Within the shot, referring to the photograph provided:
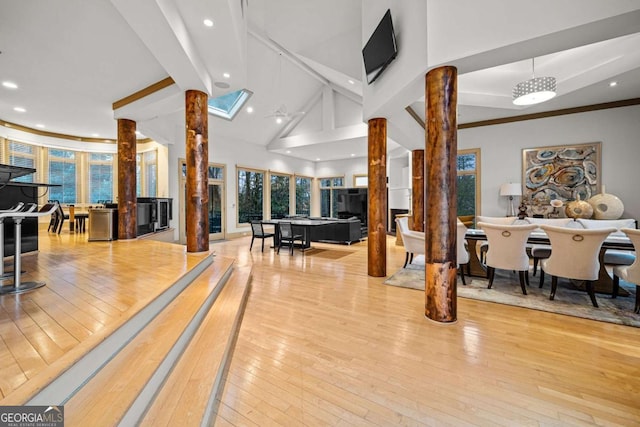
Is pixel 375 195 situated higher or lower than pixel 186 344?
higher

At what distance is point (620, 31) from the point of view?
2.28m

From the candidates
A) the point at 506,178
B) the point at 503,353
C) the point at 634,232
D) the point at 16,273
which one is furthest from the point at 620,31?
the point at 16,273

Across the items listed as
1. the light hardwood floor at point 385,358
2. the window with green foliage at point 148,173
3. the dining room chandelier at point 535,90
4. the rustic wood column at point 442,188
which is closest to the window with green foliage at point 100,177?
the window with green foliage at point 148,173

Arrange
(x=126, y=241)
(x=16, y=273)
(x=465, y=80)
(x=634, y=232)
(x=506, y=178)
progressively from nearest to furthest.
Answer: (x=16, y=273)
(x=634, y=232)
(x=465, y=80)
(x=126, y=241)
(x=506, y=178)

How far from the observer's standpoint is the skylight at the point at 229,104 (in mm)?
8156

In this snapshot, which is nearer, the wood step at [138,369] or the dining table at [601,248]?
the wood step at [138,369]

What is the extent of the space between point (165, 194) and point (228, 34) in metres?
6.18

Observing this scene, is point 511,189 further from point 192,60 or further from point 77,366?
point 77,366

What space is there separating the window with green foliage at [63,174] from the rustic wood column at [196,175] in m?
8.10

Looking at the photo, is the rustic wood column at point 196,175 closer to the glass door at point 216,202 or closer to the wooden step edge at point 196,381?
the wooden step edge at point 196,381

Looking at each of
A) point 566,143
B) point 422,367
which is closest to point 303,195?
point 566,143

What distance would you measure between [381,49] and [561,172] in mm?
5629

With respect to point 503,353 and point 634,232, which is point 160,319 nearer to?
point 503,353
